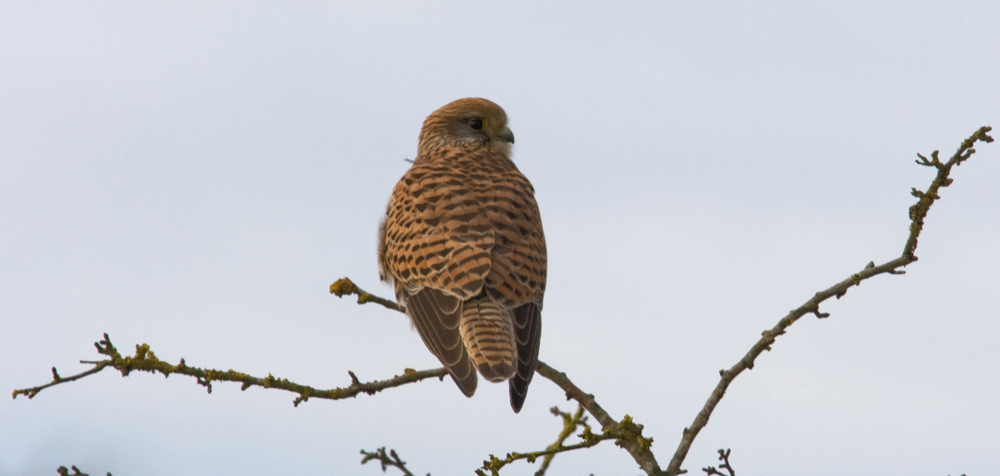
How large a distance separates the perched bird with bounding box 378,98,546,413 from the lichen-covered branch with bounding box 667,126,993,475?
1001 mm

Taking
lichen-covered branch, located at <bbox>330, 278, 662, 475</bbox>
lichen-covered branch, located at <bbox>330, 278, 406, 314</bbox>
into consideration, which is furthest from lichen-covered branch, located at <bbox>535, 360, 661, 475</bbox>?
lichen-covered branch, located at <bbox>330, 278, 406, 314</bbox>

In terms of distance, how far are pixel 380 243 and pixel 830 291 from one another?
2902 millimetres

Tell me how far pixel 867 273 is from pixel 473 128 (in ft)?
11.1

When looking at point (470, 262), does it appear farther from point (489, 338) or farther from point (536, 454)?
point (536, 454)

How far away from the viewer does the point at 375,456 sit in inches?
156

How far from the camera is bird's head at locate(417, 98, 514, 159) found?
650 cm

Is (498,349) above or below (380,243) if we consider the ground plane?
below

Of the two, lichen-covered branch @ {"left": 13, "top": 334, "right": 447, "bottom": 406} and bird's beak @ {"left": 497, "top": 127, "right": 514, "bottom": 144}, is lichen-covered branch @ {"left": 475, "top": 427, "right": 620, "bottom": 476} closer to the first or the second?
lichen-covered branch @ {"left": 13, "top": 334, "right": 447, "bottom": 406}

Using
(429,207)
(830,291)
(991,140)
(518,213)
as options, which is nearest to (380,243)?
(429,207)

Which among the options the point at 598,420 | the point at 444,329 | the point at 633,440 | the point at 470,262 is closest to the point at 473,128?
the point at 470,262

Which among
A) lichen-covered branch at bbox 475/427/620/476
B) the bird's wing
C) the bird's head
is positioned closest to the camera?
lichen-covered branch at bbox 475/427/620/476

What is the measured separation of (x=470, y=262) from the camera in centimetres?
486

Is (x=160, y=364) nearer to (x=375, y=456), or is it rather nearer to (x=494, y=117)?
(x=375, y=456)

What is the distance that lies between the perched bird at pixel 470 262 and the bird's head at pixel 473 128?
0.98ft
